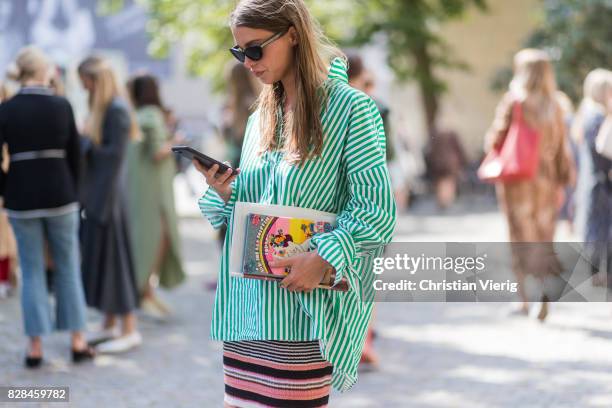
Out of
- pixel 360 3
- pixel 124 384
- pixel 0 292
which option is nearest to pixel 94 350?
pixel 124 384

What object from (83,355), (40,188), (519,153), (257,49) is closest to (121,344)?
(83,355)

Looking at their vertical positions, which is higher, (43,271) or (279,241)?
(279,241)

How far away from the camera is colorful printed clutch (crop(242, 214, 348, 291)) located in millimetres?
2984

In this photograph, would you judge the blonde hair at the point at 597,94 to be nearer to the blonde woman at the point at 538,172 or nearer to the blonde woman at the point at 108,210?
the blonde woman at the point at 538,172

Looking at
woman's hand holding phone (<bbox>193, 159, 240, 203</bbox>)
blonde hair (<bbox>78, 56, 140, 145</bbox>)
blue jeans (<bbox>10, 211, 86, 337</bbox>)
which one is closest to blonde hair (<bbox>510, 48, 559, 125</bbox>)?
blonde hair (<bbox>78, 56, 140, 145</bbox>)

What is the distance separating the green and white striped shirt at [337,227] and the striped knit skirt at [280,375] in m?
0.05

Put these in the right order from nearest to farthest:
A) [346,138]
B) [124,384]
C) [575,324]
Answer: [346,138] → [124,384] → [575,324]

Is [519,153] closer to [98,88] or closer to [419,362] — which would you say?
[419,362]

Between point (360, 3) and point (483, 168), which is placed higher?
point (360, 3)

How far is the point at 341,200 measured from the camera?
3.10 m

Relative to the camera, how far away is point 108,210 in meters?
7.55

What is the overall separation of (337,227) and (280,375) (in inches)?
19.0

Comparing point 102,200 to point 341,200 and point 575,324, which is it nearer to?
point 575,324

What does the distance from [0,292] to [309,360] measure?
7.30m
